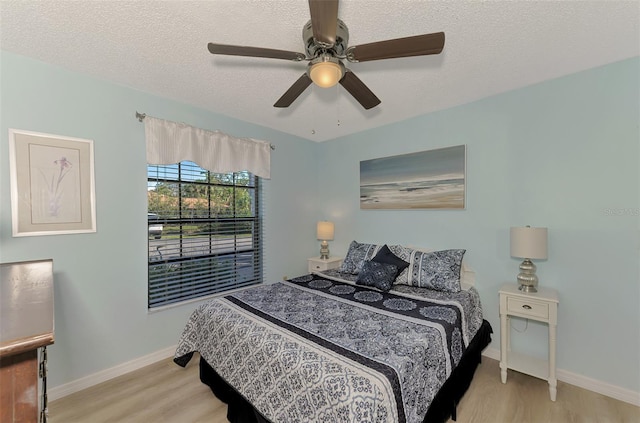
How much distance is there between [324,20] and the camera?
1.14 meters

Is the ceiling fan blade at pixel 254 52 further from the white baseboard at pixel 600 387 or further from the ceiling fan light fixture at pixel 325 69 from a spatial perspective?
the white baseboard at pixel 600 387

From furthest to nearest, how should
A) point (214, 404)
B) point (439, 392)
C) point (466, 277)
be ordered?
point (466, 277) → point (214, 404) → point (439, 392)

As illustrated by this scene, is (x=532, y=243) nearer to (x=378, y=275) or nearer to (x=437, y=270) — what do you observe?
(x=437, y=270)

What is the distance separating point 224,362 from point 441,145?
287 centimetres

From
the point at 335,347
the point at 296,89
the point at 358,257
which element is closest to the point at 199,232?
the point at 358,257

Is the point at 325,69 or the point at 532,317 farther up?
the point at 325,69

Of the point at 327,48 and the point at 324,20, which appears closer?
the point at 324,20

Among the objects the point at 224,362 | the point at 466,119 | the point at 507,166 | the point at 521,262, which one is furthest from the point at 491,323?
the point at 224,362

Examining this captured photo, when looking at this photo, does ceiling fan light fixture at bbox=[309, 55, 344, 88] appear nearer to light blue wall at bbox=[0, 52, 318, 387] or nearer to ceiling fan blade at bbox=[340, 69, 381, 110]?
ceiling fan blade at bbox=[340, 69, 381, 110]

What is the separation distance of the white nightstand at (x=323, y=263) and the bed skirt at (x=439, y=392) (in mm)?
1861

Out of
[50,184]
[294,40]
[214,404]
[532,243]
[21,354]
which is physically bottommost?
[214,404]

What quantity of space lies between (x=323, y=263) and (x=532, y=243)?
2.31 metres

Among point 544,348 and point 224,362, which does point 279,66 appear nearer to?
point 224,362

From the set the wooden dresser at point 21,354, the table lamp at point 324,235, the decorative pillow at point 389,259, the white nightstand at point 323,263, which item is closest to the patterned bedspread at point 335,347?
the decorative pillow at point 389,259
